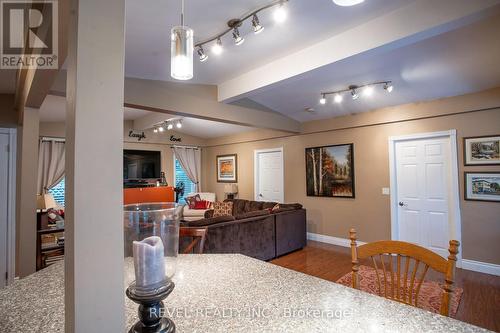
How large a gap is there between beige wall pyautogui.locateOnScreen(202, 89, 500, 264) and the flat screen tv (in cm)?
241

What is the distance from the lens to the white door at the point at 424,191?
152 inches

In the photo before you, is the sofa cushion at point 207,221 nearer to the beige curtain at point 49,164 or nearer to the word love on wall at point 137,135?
the beige curtain at point 49,164

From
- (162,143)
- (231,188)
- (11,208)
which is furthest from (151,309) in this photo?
(162,143)

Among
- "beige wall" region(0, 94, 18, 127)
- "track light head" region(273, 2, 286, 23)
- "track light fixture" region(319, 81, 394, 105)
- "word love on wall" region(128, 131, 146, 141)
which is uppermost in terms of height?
"track light fixture" region(319, 81, 394, 105)

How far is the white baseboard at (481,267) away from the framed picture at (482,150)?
1.38 meters

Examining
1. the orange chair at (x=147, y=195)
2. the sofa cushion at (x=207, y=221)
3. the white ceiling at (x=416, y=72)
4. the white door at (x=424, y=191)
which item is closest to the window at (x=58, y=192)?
the sofa cushion at (x=207, y=221)

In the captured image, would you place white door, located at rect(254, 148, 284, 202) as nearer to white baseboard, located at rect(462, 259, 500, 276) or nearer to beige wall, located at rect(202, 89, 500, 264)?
beige wall, located at rect(202, 89, 500, 264)

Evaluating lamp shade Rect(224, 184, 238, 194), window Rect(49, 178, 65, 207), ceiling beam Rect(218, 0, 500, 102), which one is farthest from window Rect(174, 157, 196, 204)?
ceiling beam Rect(218, 0, 500, 102)

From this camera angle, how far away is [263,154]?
655 cm

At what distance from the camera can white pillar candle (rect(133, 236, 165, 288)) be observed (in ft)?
2.32

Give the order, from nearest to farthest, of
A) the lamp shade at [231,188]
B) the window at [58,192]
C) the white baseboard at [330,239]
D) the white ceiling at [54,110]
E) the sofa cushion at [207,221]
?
the sofa cushion at [207,221] < the white ceiling at [54,110] < the white baseboard at [330,239] < the window at [58,192] < the lamp shade at [231,188]

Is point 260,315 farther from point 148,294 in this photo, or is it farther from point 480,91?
point 480,91

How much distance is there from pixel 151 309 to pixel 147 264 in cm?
12

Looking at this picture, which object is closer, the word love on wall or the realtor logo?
the realtor logo
